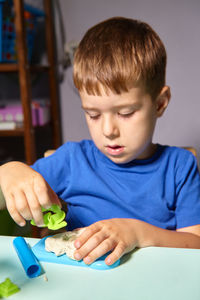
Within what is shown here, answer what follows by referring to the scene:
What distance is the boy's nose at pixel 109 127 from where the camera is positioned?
25.0 inches

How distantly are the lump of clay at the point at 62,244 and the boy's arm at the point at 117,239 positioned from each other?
0.01 meters

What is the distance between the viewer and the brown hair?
0.66 metres

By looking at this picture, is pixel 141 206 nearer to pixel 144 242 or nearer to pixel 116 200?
pixel 116 200

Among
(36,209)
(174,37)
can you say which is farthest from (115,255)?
(174,37)

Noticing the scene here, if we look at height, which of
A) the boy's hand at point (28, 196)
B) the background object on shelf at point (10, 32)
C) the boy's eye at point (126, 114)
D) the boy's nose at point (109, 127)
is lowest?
the boy's hand at point (28, 196)

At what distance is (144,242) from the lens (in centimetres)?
55

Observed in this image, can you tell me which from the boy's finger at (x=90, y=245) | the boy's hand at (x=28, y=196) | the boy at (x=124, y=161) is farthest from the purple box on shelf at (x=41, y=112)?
the boy's finger at (x=90, y=245)

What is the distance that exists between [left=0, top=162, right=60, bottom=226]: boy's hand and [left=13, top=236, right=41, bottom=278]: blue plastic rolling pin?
32mm

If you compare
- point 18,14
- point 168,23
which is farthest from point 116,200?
point 168,23

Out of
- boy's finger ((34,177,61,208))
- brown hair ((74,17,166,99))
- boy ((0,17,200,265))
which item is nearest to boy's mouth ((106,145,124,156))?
boy ((0,17,200,265))

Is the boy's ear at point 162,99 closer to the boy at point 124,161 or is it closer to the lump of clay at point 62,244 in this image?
the boy at point 124,161

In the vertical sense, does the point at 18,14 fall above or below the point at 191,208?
above

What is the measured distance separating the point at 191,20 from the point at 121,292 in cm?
161

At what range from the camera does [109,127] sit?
0.64m
